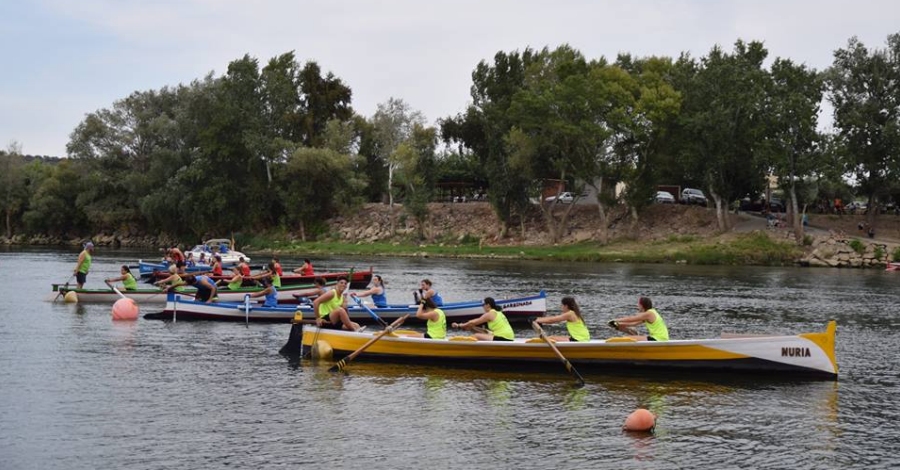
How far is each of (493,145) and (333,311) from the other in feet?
183

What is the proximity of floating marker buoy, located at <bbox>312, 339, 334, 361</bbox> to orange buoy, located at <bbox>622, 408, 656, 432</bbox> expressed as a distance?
10.1 metres

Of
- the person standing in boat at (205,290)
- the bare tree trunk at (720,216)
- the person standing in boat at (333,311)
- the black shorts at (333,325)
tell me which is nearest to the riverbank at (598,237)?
the bare tree trunk at (720,216)

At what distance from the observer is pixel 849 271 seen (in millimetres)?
61500

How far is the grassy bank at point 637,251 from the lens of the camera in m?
67.8

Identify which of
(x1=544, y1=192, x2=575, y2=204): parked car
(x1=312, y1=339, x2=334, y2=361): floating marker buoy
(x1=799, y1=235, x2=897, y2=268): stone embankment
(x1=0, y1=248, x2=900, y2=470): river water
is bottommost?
(x1=0, y1=248, x2=900, y2=470): river water

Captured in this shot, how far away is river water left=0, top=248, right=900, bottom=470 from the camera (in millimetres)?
16031

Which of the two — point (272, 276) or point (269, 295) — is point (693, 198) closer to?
point (272, 276)

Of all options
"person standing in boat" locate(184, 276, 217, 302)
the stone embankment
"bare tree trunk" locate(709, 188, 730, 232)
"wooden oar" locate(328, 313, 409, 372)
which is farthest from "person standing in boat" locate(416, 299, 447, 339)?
"bare tree trunk" locate(709, 188, 730, 232)

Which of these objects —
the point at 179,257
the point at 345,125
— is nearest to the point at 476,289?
the point at 179,257

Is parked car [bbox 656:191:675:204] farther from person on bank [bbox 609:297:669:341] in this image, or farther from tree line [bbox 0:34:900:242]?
person on bank [bbox 609:297:669:341]

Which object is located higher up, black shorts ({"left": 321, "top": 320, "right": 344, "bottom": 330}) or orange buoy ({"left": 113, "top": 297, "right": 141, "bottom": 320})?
black shorts ({"left": 321, "top": 320, "right": 344, "bottom": 330})

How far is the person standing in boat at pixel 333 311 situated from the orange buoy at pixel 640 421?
1033 centimetres

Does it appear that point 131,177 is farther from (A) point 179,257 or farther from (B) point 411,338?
(B) point 411,338

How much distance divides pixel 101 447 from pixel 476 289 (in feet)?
103
